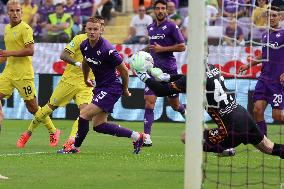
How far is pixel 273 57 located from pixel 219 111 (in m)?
3.48

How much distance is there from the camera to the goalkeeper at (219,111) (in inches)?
422

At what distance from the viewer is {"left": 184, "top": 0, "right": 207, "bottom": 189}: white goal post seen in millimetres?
9016

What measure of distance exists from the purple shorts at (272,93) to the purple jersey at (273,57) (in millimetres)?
96

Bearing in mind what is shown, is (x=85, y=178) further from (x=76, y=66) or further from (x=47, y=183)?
(x=76, y=66)

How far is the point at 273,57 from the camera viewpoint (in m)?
14.2

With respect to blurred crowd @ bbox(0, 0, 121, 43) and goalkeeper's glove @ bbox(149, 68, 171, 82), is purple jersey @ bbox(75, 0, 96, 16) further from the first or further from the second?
goalkeeper's glove @ bbox(149, 68, 171, 82)

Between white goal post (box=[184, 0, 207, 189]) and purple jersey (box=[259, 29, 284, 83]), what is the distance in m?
4.93

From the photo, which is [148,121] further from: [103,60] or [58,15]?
[58,15]

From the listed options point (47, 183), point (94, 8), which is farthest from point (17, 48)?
point (94, 8)

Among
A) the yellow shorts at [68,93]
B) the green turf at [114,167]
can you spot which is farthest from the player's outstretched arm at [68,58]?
the green turf at [114,167]

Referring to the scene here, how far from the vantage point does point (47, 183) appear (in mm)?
10352

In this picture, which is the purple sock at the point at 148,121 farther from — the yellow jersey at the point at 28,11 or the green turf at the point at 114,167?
the yellow jersey at the point at 28,11

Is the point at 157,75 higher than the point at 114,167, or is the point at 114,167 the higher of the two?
the point at 157,75

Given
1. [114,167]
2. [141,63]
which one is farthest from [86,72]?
[141,63]
